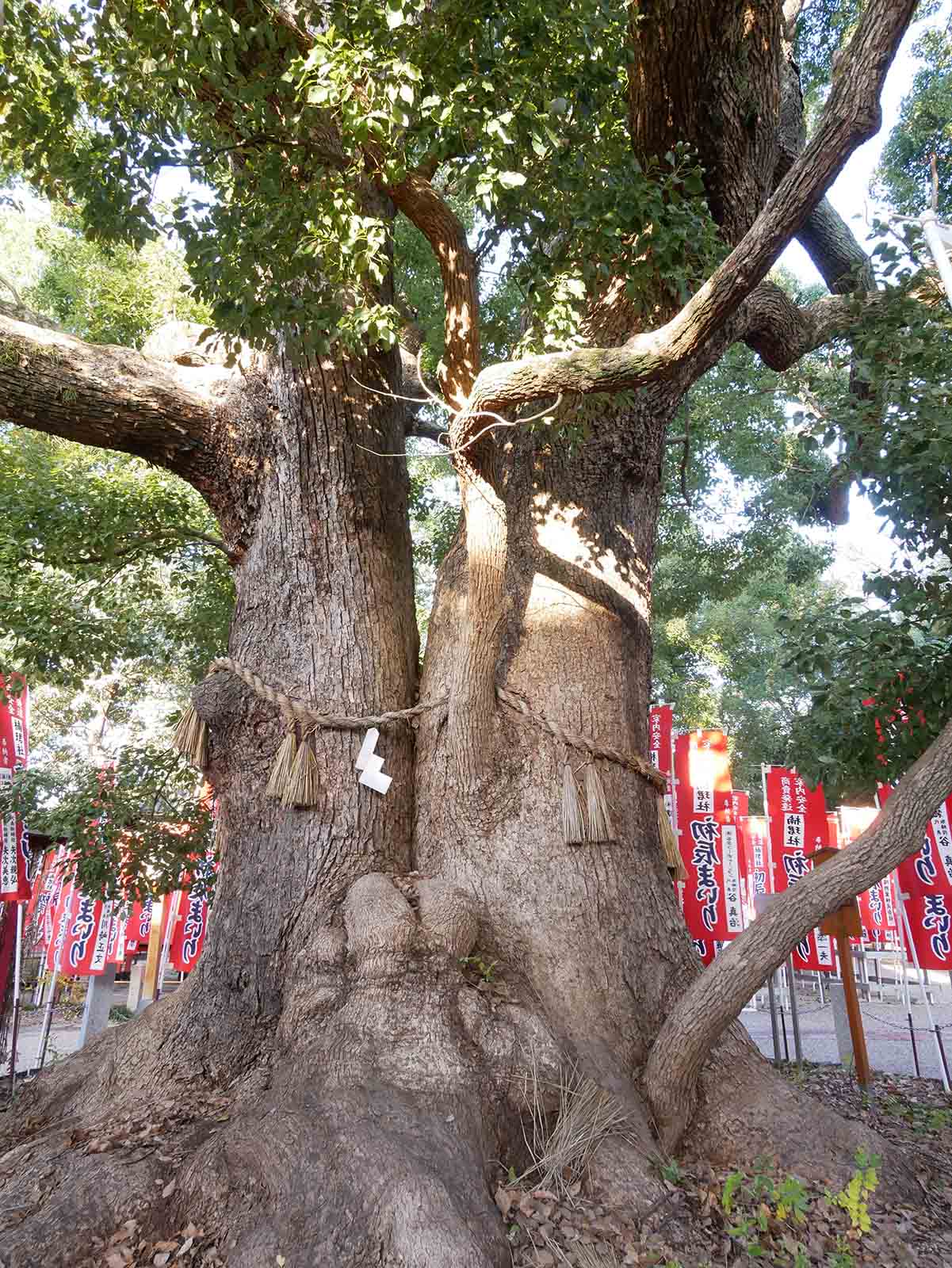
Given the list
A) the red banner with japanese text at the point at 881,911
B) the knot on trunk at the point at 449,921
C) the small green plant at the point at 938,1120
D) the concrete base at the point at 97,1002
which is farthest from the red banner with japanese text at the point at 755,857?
the knot on trunk at the point at 449,921

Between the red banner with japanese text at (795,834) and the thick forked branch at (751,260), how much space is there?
4.71 meters

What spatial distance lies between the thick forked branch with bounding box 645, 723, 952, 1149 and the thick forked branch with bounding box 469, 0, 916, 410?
173cm

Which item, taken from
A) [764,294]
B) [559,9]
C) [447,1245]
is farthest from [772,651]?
[447,1245]

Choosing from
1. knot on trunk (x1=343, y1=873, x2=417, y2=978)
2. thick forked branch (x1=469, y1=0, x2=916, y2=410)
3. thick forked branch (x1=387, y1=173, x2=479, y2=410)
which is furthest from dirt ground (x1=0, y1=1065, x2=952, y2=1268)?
thick forked branch (x1=387, y1=173, x2=479, y2=410)

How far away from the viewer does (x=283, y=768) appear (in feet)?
10.7

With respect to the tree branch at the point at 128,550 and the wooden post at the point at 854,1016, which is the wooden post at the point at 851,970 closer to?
the wooden post at the point at 854,1016

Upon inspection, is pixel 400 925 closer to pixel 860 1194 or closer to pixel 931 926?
pixel 860 1194

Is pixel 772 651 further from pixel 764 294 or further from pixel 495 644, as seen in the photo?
pixel 495 644

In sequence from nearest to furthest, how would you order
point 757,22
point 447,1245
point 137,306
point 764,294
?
1. point 447,1245
2. point 757,22
3. point 764,294
4. point 137,306

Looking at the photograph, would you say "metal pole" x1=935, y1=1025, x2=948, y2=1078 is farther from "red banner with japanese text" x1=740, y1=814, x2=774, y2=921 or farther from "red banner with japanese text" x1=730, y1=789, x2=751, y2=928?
"red banner with japanese text" x1=740, y1=814, x2=774, y2=921

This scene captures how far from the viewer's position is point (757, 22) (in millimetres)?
3932

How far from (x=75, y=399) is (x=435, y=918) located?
2.71m

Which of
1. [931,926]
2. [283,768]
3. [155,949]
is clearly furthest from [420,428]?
[155,949]

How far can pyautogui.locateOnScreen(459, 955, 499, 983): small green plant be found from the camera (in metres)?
2.87
